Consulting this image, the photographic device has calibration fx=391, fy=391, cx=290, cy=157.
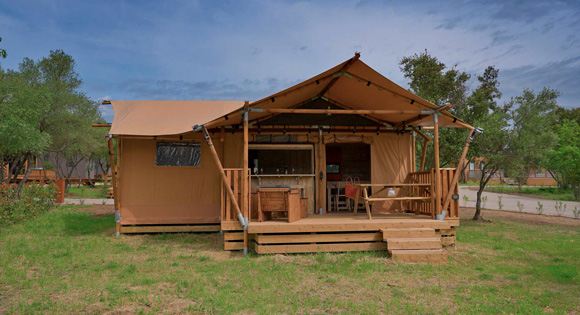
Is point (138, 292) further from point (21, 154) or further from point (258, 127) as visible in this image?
point (21, 154)

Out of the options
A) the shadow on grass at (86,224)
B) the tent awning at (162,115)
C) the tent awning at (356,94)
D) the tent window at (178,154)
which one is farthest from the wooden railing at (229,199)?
the shadow on grass at (86,224)

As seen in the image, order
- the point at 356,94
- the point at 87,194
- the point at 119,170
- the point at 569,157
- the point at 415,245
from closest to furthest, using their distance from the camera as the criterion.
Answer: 1. the point at 415,245
2. the point at 356,94
3. the point at 119,170
4. the point at 569,157
5. the point at 87,194

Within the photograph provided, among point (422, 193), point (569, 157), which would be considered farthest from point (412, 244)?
point (569, 157)

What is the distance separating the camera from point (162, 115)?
27.0 ft

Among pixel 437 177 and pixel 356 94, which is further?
pixel 356 94

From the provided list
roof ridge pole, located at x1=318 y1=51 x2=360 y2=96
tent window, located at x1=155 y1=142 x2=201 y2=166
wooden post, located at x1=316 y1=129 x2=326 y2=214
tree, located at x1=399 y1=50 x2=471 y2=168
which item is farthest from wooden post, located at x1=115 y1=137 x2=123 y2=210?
tree, located at x1=399 y1=50 x2=471 y2=168

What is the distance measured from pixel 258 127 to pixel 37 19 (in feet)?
16.8

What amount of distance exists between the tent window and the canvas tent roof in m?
0.59

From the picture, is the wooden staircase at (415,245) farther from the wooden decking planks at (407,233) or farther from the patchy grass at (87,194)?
the patchy grass at (87,194)

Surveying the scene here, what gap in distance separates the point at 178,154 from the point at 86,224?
3.19 metres

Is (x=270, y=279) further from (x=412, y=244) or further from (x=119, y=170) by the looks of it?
(x=119, y=170)

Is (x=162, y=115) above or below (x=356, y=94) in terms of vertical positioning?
below

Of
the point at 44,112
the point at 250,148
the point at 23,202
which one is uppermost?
the point at 44,112

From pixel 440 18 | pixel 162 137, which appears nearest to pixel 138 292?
pixel 162 137
